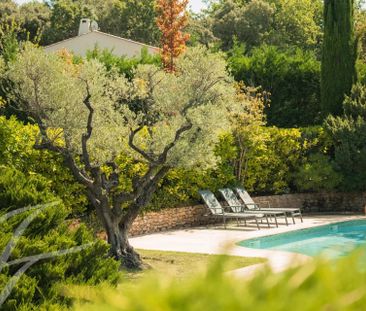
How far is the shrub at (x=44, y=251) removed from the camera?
13.8 ft

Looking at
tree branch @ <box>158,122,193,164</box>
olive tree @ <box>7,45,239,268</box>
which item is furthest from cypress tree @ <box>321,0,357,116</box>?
tree branch @ <box>158,122,193,164</box>

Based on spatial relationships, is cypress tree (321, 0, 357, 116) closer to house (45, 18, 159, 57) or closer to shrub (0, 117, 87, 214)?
shrub (0, 117, 87, 214)

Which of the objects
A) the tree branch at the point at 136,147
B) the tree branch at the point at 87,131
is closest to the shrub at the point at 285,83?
the tree branch at the point at 136,147

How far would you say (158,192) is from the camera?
56.6ft

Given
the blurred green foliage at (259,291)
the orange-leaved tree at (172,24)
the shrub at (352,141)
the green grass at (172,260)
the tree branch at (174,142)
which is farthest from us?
the orange-leaved tree at (172,24)

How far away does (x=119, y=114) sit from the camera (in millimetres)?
11797

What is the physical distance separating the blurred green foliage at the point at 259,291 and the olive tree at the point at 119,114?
1013cm

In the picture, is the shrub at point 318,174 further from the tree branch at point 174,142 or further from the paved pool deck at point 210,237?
the tree branch at point 174,142

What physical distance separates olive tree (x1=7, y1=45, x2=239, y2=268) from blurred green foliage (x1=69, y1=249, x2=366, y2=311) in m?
10.1

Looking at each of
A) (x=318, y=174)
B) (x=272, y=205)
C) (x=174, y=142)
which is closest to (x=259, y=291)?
(x=174, y=142)

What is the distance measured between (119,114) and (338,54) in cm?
1297

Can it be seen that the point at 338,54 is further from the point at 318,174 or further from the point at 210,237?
the point at 210,237

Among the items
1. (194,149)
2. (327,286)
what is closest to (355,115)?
(194,149)

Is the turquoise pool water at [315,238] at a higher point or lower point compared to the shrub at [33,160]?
lower
